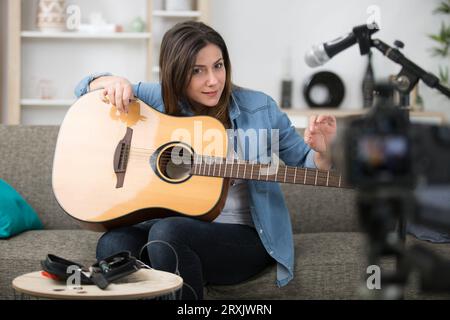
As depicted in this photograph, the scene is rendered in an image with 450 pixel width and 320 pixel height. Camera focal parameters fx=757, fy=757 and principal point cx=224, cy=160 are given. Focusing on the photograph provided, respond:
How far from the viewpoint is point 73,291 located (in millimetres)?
1600

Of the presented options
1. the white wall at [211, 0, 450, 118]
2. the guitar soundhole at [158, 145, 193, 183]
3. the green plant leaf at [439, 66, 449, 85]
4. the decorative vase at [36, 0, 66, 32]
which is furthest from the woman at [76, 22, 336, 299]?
the green plant leaf at [439, 66, 449, 85]

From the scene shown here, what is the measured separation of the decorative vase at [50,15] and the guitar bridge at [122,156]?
7.94 ft

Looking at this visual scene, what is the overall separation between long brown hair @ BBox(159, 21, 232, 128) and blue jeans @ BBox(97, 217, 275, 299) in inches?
14.0

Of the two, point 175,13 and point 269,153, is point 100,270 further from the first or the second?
point 175,13

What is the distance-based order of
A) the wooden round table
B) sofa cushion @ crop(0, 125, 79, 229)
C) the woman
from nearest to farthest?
1. the wooden round table
2. the woman
3. sofa cushion @ crop(0, 125, 79, 229)

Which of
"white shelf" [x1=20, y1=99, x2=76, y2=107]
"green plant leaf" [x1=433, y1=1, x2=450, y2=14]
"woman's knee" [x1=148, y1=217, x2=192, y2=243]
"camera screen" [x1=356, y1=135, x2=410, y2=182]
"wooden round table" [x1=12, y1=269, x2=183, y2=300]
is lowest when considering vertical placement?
"wooden round table" [x1=12, y1=269, x2=183, y2=300]

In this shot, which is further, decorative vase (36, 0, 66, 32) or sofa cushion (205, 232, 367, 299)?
decorative vase (36, 0, 66, 32)

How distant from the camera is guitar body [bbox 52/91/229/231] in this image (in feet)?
6.95

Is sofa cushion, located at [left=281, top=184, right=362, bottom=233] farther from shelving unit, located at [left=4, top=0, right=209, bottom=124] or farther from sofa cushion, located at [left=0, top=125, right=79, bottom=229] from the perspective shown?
shelving unit, located at [left=4, top=0, right=209, bottom=124]

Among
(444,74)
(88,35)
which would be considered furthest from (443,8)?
(88,35)

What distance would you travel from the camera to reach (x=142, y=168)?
85.0 inches

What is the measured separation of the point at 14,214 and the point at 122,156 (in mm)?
523

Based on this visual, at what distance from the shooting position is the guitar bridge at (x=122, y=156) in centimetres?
218

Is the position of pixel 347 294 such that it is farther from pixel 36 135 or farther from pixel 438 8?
pixel 438 8
